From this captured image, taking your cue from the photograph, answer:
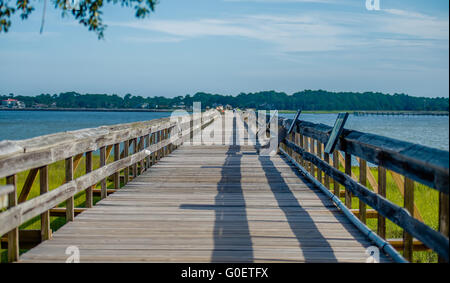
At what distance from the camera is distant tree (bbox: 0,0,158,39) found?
310 inches

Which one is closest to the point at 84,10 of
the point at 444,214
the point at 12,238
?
the point at 12,238

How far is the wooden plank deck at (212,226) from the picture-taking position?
12.5ft

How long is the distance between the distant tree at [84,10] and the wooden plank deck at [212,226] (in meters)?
2.96

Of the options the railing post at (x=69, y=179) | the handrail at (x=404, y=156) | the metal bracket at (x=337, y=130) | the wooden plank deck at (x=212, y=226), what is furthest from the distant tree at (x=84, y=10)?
the handrail at (x=404, y=156)

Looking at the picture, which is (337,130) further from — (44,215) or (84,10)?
(84,10)

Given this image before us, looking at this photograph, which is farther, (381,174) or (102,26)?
(102,26)

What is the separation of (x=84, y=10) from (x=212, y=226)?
17.7 feet

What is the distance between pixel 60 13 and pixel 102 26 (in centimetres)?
112

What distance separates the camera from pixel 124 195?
6.50m

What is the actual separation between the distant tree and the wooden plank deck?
2962mm

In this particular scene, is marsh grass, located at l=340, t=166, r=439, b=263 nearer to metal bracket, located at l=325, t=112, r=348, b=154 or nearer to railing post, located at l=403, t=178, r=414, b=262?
metal bracket, located at l=325, t=112, r=348, b=154
